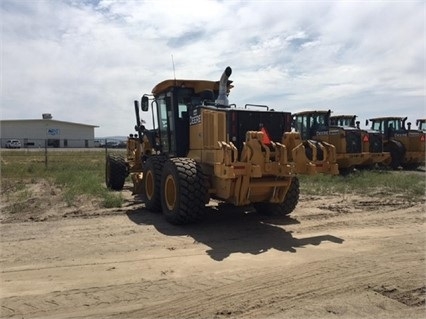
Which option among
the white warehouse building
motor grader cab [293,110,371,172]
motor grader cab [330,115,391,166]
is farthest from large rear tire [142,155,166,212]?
the white warehouse building

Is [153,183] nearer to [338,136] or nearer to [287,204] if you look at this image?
[287,204]

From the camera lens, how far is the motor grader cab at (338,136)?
18938 mm

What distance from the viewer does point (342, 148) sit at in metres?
18.9

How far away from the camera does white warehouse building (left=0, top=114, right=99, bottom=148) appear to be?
249 ft

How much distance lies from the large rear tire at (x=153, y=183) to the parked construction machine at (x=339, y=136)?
9.47 m

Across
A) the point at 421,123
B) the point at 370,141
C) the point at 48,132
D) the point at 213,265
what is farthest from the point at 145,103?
the point at 48,132

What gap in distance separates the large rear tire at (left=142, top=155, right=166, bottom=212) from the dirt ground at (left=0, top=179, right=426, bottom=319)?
395mm

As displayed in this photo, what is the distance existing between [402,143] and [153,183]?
1751cm

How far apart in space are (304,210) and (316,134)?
11.0 meters

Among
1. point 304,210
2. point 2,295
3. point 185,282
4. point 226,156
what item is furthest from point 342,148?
point 2,295

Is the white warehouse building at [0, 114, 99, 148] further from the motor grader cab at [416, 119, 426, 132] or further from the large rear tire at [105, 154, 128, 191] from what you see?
the large rear tire at [105, 154, 128, 191]

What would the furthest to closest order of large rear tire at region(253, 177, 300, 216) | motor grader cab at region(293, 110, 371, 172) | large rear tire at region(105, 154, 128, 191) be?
motor grader cab at region(293, 110, 371, 172) → large rear tire at region(105, 154, 128, 191) → large rear tire at region(253, 177, 300, 216)

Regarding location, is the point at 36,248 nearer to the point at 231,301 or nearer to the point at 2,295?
the point at 2,295

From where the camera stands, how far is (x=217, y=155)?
805 centimetres
